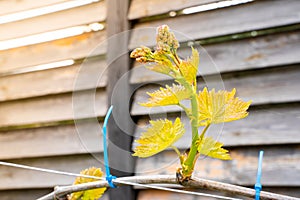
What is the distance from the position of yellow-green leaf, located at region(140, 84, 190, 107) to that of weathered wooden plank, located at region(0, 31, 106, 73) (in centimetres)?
109

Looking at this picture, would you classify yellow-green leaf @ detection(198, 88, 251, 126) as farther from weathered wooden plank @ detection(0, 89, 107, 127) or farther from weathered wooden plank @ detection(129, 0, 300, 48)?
weathered wooden plank @ detection(0, 89, 107, 127)

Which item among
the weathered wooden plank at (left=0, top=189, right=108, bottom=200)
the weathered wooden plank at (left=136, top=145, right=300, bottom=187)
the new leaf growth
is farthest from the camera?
the weathered wooden plank at (left=0, top=189, right=108, bottom=200)

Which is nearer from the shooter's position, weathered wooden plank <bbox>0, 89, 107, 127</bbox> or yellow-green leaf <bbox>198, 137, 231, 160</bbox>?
yellow-green leaf <bbox>198, 137, 231, 160</bbox>

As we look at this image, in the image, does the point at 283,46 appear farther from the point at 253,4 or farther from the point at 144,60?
the point at 144,60

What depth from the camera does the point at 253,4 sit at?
3.68ft

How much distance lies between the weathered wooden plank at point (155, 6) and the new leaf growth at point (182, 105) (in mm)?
892

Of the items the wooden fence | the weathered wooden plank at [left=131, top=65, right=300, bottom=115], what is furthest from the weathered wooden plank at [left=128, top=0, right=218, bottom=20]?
the weathered wooden plank at [left=131, top=65, right=300, bottom=115]

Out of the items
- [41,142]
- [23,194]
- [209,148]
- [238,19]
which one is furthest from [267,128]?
[23,194]

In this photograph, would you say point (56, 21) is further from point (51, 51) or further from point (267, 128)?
point (267, 128)

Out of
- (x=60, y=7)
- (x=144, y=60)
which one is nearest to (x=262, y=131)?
(x=144, y=60)

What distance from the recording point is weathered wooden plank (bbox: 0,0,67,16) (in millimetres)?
1615

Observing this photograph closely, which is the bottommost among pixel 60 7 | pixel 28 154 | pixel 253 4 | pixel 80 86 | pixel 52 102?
pixel 80 86

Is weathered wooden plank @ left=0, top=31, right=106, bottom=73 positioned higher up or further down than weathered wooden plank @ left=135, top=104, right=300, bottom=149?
higher up

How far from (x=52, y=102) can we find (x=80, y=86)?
110cm
